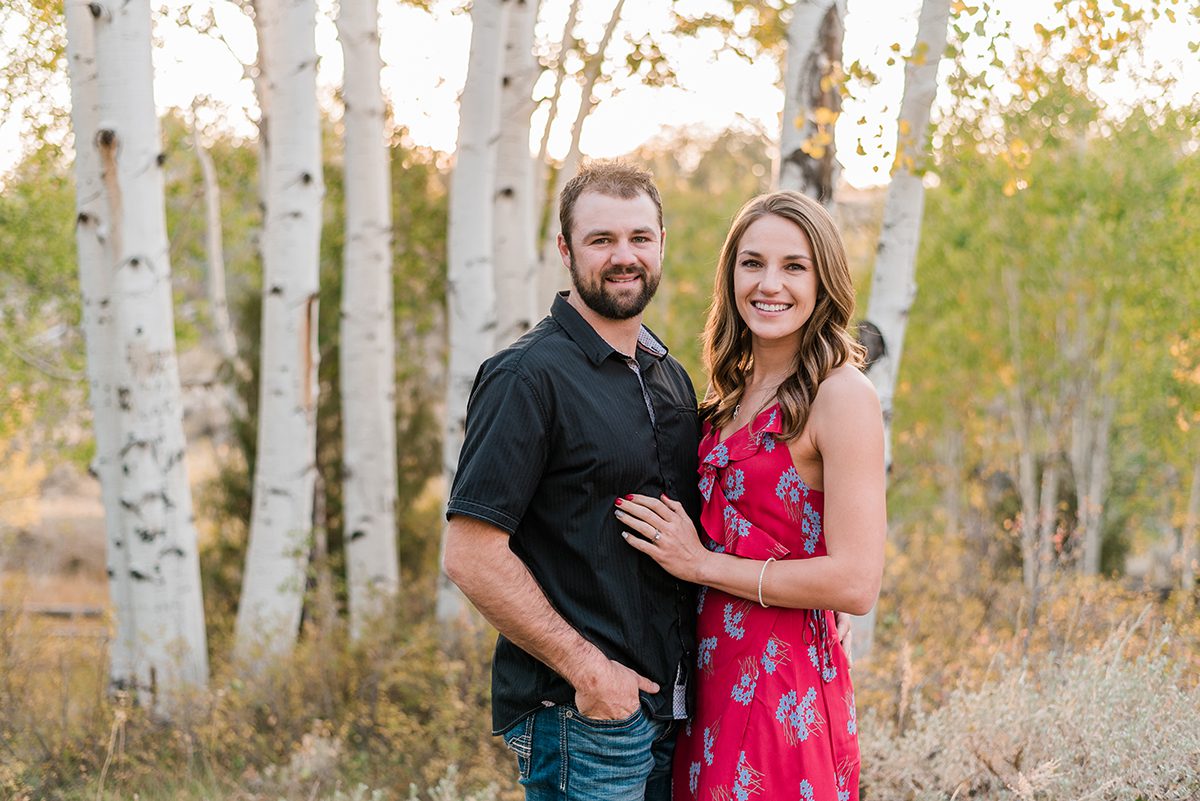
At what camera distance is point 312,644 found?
233 inches

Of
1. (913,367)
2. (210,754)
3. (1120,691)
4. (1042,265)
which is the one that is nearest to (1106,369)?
(1042,265)

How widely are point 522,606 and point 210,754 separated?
126 inches

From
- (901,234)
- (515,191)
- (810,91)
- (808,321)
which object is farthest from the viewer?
(515,191)

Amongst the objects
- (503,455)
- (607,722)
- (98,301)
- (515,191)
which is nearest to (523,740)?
(607,722)

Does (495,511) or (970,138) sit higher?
(970,138)

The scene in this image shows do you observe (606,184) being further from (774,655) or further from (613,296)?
(774,655)

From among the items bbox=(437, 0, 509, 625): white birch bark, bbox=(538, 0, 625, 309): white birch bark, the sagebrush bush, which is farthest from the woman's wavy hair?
bbox=(538, 0, 625, 309): white birch bark

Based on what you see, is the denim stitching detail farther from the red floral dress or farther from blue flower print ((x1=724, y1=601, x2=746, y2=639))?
blue flower print ((x1=724, y1=601, x2=746, y2=639))

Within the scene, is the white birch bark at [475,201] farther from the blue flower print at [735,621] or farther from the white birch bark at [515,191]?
the blue flower print at [735,621]

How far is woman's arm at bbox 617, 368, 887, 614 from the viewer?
8.27ft

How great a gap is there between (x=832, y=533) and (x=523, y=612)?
0.77 metres

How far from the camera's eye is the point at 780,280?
2752mm

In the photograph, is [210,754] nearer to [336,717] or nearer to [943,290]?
[336,717]

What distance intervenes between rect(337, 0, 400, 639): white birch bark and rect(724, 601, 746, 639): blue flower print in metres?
4.82
